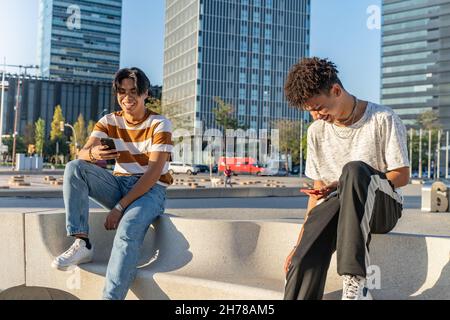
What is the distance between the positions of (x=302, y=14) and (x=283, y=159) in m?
37.1

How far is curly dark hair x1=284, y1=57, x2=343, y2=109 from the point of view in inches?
98.7

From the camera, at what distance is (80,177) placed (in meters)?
3.12

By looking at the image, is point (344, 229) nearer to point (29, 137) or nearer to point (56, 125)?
point (56, 125)

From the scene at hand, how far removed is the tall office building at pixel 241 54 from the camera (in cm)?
9188

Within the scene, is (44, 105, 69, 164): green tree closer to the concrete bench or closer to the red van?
the red van

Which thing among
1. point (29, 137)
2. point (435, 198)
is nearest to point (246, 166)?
point (29, 137)

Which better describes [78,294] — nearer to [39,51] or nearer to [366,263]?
[366,263]

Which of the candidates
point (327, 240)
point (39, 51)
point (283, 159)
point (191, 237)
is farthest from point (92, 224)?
point (39, 51)

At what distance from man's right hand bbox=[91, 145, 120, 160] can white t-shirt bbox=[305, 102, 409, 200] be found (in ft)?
4.32

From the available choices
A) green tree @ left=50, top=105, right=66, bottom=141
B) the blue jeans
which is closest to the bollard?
the blue jeans

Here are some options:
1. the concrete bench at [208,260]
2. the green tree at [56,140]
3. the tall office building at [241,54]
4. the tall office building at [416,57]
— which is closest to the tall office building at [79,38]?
the tall office building at [241,54]

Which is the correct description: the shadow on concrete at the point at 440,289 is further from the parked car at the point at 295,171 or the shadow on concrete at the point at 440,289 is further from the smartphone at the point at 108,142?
the parked car at the point at 295,171

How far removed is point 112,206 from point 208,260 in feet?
2.61

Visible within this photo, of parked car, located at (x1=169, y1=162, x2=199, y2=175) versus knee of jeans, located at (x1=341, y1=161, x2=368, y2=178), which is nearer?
knee of jeans, located at (x1=341, y1=161, x2=368, y2=178)
